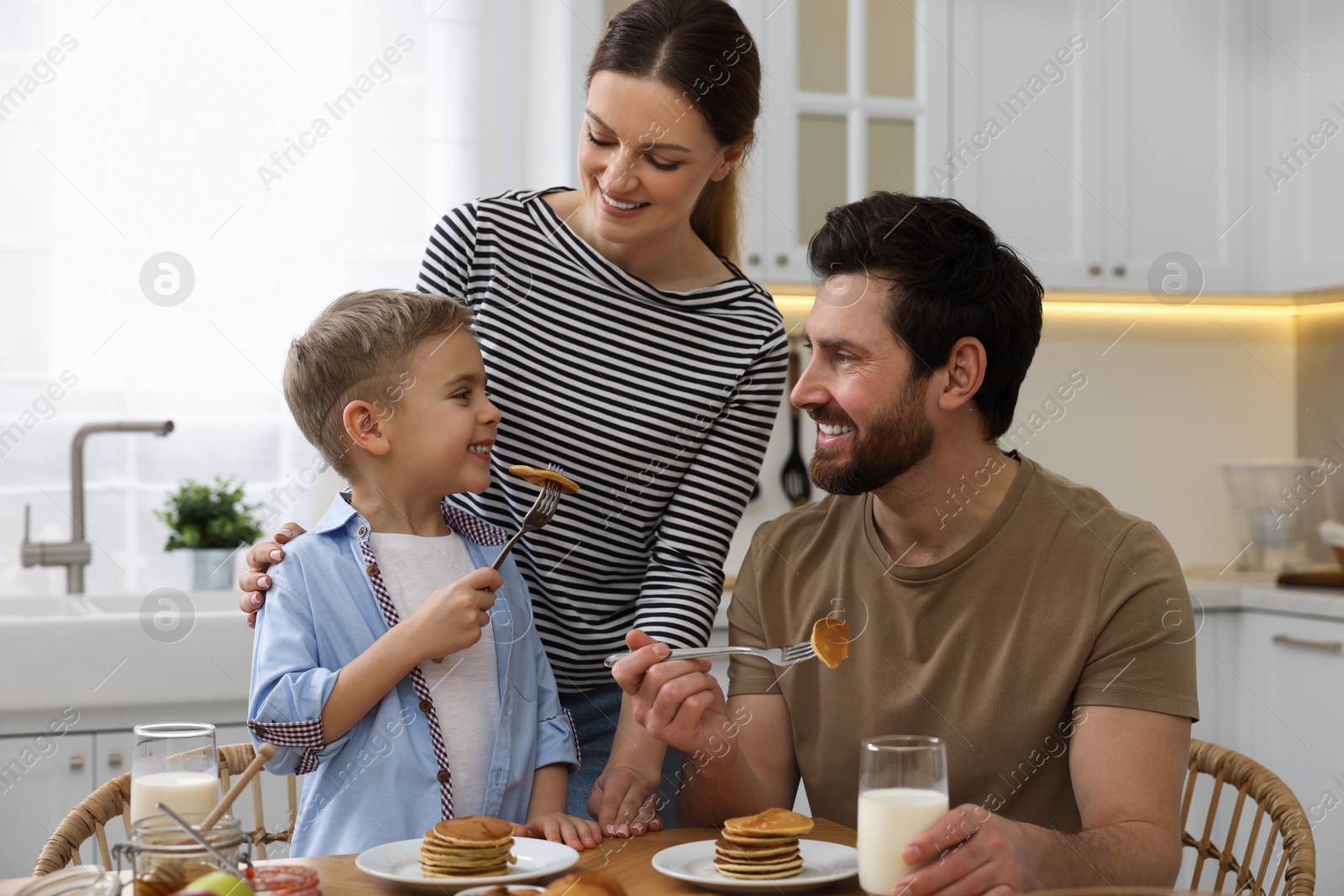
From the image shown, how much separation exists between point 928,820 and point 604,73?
95cm

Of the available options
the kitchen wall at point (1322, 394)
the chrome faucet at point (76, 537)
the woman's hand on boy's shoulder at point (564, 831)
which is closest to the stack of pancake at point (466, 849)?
A: the woman's hand on boy's shoulder at point (564, 831)

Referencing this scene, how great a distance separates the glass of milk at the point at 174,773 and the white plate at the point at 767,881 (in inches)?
15.7

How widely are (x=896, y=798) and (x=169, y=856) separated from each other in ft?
1.87

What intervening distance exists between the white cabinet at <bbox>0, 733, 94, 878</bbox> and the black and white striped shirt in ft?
3.37

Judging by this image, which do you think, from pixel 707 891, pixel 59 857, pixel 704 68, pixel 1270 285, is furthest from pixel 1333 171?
pixel 59 857

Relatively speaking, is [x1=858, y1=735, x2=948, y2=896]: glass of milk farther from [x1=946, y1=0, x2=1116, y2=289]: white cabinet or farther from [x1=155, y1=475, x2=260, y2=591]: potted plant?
[x1=946, y1=0, x2=1116, y2=289]: white cabinet

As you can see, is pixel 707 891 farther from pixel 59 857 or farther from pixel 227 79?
pixel 227 79

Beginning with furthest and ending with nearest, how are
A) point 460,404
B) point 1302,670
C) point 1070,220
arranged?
point 1070,220, point 1302,670, point 460,404

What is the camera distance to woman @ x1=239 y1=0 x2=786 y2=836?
1629 millimetres

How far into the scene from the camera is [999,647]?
4.71ft

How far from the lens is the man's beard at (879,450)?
4.98 feet

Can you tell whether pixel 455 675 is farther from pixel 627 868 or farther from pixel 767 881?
pixel 767 881

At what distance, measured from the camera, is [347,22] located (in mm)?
3064

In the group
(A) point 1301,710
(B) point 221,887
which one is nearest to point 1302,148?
(A) point 1301,710
